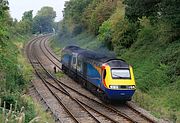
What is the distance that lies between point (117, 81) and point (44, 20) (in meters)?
144

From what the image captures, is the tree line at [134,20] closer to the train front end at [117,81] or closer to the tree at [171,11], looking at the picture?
the tree at [171,11]

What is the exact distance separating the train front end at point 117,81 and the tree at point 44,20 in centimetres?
12997

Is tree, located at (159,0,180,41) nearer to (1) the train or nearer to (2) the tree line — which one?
(2) the tree line

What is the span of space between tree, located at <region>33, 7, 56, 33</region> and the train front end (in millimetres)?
129974

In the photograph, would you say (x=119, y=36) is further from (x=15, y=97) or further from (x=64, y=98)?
(x=15, y=97)

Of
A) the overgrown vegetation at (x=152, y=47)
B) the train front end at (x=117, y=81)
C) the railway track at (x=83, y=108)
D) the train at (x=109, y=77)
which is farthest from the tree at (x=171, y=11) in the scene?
the railway track at (x=83, y=108)

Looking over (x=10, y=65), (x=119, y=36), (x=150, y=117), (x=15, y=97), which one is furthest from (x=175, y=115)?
(x=119, y=36)

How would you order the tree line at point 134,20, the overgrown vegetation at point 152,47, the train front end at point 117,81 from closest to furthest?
1. the train front end at point 117,81
2. the overgrown vegetation at point 152,47
3. the tree line at point 134,20

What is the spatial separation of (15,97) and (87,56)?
11.4 meters

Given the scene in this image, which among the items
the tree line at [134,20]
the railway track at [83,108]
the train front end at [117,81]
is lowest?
the railway track at [83,108]

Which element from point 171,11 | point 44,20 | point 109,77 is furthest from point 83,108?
point 44,20

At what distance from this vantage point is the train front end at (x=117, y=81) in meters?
23.3

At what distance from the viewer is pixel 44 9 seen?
17900 cm

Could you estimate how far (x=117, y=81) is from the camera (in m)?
23.6
